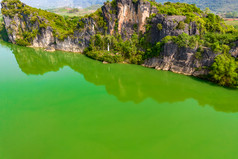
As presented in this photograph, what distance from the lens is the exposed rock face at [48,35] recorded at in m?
32.2

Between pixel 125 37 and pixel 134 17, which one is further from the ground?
pixel 134 17

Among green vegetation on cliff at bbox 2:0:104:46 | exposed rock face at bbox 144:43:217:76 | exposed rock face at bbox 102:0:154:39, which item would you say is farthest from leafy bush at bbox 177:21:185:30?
green vegetation on cliff at bbox 2:0:104:46

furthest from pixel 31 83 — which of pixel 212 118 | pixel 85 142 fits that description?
pixel 212 118

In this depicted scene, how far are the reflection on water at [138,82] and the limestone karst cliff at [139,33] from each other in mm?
2374

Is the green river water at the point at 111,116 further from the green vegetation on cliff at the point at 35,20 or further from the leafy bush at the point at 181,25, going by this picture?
the green vegetation on cliff at the point at 35,20

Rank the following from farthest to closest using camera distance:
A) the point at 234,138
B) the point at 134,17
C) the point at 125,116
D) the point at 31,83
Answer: the point at 134,17 → the point at 31,83 → the point at 125,116 → the point at 234,138

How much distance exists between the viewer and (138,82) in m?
20.8

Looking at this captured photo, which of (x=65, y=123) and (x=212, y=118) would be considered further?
(x=212, y=118)

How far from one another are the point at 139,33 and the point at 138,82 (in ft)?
41.8

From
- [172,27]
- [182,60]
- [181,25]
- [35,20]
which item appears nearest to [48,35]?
[35,20]

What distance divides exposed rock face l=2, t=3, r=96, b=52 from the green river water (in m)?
12.2

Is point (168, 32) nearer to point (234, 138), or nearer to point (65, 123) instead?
point (234, 138)

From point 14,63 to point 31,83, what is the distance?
38.7 feet

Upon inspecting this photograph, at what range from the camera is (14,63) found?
2728cm
